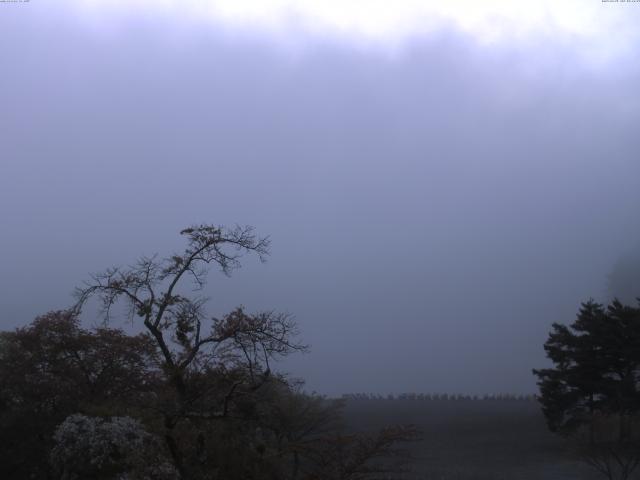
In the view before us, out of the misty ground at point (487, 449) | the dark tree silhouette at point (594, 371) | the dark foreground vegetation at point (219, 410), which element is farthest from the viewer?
the dark tree silhouette at point (594, 371)

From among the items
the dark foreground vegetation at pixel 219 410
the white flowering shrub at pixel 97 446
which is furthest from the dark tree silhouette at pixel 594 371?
the white flowering shrub at pixel 97 446

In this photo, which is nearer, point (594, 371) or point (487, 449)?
point (594, 371)

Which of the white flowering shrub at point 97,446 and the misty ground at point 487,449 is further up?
the white flowering shrub at point 97,446

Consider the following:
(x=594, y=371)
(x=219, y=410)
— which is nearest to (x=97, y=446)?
(x=219, y=410)

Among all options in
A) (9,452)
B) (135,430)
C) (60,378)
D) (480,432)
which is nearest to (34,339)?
(60,378)

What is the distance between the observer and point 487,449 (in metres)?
49.8

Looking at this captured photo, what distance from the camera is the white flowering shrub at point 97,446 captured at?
15.6 metres

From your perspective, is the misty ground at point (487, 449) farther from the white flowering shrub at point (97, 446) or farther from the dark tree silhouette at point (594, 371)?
the white flowering shrub at point (97, 446)

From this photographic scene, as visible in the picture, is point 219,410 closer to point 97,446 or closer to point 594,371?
point 97,446

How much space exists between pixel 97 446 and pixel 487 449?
38924 millimetres

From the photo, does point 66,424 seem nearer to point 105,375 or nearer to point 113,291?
point 105,375

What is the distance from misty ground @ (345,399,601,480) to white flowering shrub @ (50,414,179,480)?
1700 cm

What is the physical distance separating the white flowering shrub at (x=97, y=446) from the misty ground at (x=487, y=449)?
17005 millimetres

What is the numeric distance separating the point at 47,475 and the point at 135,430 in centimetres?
768
